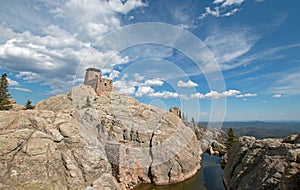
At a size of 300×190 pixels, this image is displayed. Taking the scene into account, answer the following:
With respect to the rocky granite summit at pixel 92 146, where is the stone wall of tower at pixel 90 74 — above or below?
above

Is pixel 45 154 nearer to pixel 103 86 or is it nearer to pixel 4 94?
pixel 4 94

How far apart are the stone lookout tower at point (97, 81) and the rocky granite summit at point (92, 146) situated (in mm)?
7772

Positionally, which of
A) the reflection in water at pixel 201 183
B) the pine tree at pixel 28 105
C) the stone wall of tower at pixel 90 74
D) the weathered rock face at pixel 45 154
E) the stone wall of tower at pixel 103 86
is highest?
the stone wall of tower at pixel 90 74

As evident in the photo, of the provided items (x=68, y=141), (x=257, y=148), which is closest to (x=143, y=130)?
(x=68, y=141)

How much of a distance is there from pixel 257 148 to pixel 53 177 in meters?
30.3

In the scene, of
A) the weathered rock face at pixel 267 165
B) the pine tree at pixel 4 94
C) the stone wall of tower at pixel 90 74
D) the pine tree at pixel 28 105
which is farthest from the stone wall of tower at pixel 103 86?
the weathered rock face at pixel 267 165

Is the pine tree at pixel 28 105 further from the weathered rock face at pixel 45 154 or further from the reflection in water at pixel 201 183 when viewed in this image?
the reflection in water at pixel 201 183

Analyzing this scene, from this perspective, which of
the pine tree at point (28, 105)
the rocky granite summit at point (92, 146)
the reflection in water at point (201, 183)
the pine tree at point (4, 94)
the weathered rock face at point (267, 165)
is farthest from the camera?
the pine tree at point (28, 105)

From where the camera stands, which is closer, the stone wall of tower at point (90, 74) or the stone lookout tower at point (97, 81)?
the stone lookout tower at point (97, 81)

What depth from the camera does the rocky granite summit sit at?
880 inches

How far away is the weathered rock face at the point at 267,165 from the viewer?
1266 cm

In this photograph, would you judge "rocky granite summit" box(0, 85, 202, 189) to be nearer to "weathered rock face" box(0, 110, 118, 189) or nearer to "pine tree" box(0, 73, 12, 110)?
"weathered rock face" box(0, 110, 118, 189)

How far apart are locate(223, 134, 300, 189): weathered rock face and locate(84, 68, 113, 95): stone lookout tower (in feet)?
141

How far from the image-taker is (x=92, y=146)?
1150 inches
